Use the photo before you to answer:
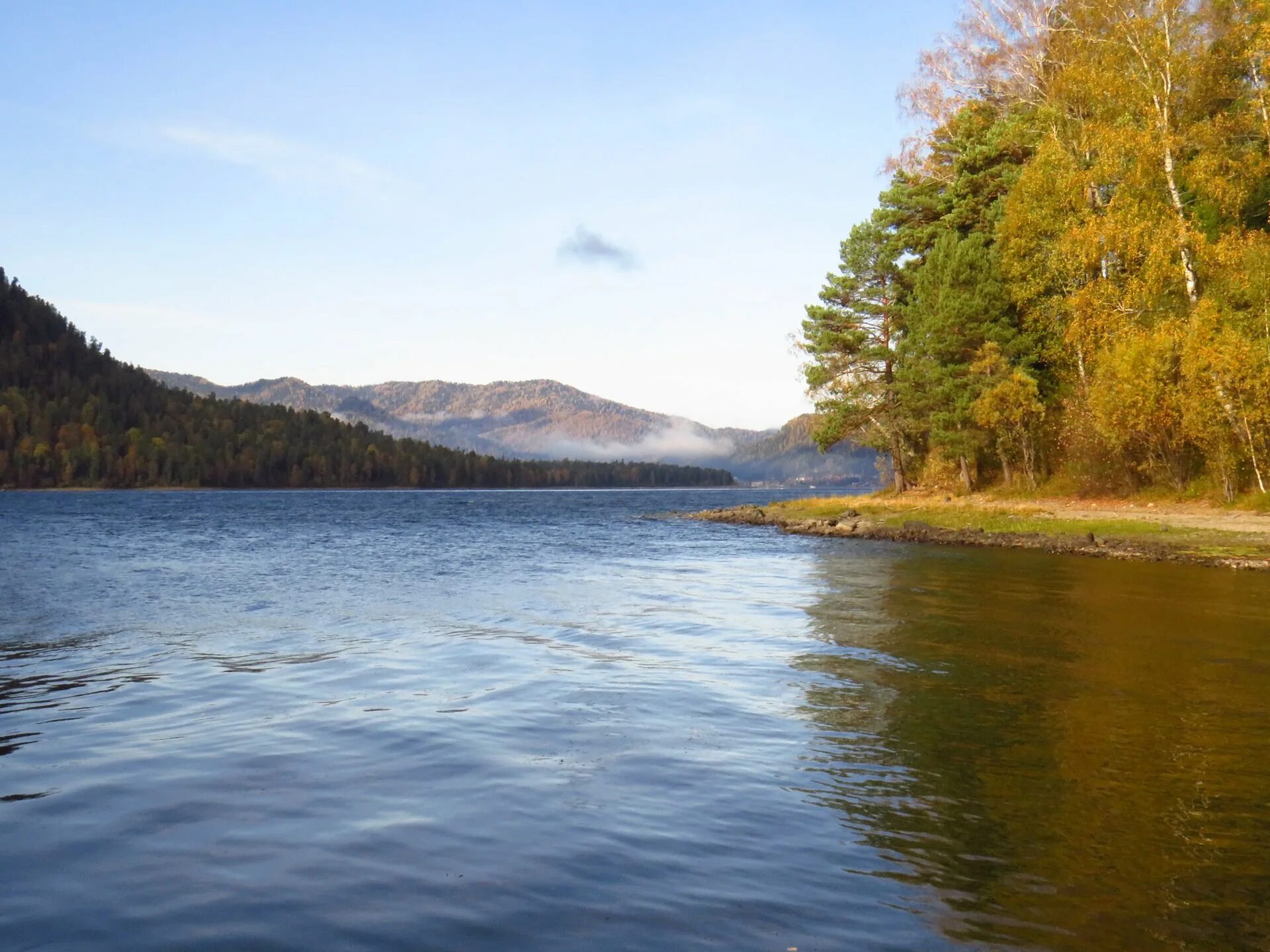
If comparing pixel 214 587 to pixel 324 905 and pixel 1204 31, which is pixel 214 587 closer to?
pixel 324 905

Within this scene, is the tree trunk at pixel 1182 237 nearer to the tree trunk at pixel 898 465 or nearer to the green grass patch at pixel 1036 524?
the green grass patch at pixel 1036 524

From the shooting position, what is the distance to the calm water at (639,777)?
6637mm

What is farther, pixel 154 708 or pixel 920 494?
pixel 920 494

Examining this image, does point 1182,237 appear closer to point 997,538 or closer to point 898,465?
point 997,538

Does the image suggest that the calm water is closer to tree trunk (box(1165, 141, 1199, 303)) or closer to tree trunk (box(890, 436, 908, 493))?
tree trunk (box(1165, 141, 1199, 303))

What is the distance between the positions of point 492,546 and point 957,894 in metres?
45.6

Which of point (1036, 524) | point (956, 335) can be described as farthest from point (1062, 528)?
point (956, 335)

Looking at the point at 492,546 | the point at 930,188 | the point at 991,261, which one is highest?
the point at 930,188

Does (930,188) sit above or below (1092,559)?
above

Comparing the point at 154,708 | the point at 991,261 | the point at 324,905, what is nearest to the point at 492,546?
the point at 991,261

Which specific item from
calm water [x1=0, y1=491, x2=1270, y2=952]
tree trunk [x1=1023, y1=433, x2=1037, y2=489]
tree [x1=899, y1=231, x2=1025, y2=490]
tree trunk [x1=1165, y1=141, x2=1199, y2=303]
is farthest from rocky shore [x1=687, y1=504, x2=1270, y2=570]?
tree trunk [x1=1165, y1=141, x2=1199, y2=303]

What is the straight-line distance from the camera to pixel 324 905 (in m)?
6.79

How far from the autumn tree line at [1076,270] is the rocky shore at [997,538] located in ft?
21.8

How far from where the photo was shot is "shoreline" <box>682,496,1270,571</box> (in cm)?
3469
